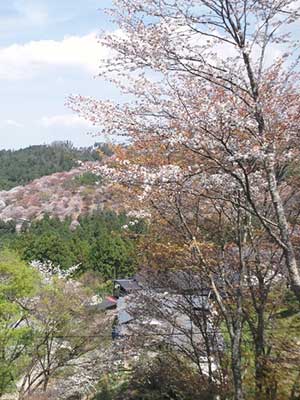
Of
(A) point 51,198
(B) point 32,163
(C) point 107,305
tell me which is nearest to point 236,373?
(C) point 107,305

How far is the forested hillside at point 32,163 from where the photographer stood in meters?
91.8

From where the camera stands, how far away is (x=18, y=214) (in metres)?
77.1

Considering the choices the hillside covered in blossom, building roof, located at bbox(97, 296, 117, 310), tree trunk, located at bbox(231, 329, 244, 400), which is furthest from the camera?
the hillside covered in blossom

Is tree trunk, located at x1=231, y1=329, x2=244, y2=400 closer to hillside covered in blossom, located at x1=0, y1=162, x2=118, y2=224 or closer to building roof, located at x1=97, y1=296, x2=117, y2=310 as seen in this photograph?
building roof, located at x1=97, y1=296, x2=117, y2=310

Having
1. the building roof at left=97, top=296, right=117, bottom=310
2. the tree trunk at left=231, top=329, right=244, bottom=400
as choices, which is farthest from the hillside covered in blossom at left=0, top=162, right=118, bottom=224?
the tree trunk at left=231, top=329, right=244, bottom=400

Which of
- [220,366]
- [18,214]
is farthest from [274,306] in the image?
[18,214]

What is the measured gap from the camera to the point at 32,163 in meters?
101

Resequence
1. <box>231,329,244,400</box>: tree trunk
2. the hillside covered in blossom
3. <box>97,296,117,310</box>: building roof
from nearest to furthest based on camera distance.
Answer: <box>231,329,244,400</box>: tree trunk < <box>97,296,117,310</box>: building roof < the hillside covered in blossom

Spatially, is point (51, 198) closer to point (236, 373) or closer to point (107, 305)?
point (107, 305)

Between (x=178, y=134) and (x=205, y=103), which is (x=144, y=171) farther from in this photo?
(x=205, y=103)

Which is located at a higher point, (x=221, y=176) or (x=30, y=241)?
(x=30, y=241)

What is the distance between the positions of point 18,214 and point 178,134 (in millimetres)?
76499

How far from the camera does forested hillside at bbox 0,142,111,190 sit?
91.8m

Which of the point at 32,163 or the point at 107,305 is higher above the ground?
the point at 32,163
